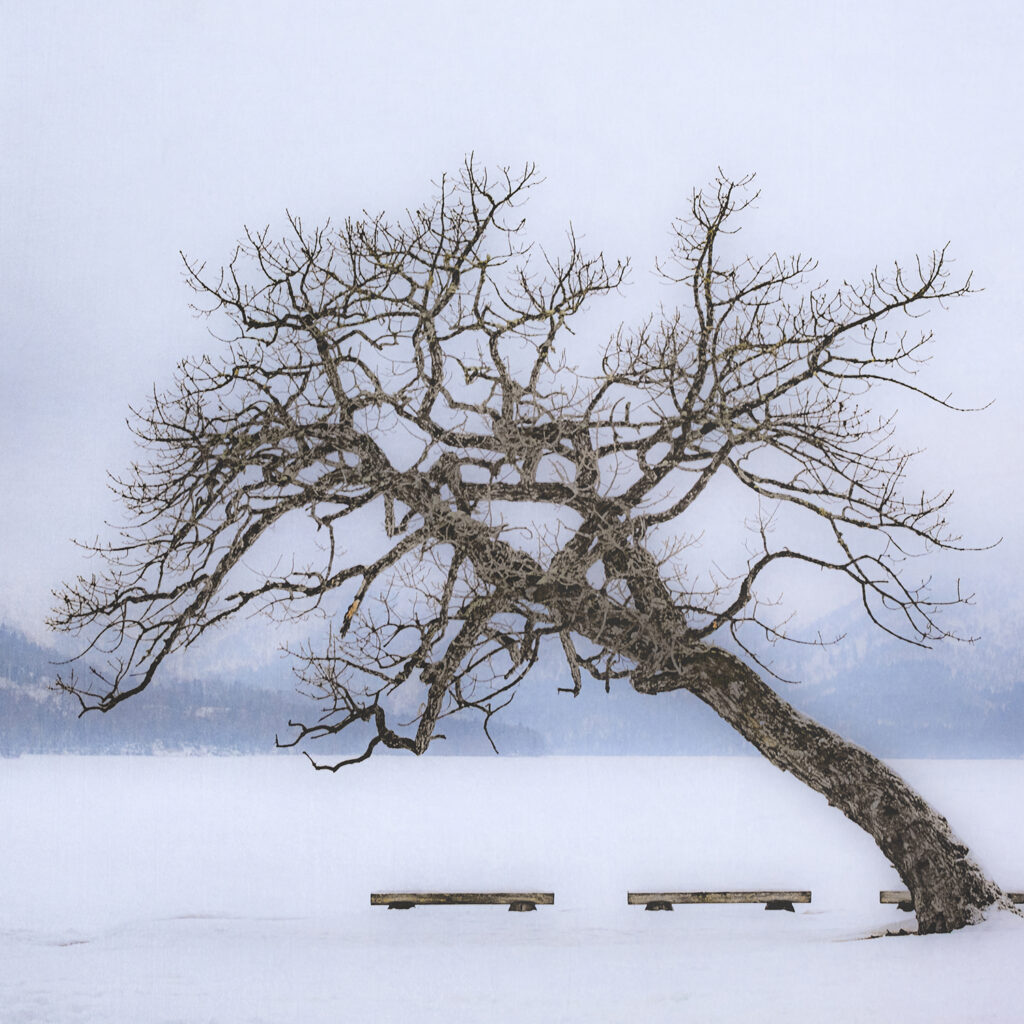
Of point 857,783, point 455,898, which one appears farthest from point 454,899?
point 857,783

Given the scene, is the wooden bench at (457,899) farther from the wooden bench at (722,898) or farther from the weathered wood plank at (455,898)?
the wooden bench at (722,898)

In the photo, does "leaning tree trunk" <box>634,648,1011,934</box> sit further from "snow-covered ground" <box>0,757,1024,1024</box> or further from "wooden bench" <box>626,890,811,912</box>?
"wooden bench" <box>626,890,811,912</box>

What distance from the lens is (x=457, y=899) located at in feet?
32.1

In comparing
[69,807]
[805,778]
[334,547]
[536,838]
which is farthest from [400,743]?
[69,807]

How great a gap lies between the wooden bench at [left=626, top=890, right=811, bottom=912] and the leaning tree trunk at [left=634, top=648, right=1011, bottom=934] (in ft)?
5.80

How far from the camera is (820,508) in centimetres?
833

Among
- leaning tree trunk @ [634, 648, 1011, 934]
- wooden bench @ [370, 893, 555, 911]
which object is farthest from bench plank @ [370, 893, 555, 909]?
leaning tree trunk @ [634, 648, 1011, 934]

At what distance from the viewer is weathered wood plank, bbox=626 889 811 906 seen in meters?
9.91

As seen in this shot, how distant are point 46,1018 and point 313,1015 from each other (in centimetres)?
142

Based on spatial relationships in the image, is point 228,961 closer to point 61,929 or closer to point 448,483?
point 61,929

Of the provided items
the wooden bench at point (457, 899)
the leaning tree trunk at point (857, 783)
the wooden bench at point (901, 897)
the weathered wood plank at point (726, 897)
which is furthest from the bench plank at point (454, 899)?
the wooden bench at point (901, 897)

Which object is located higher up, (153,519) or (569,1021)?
(153,519)

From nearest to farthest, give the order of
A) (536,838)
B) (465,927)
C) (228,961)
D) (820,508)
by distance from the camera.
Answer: (228,961) → (820,508) → (465,927) → (536,838)

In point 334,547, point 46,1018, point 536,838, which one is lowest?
point 46,1018
